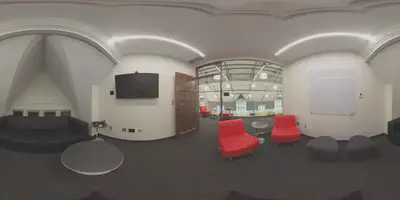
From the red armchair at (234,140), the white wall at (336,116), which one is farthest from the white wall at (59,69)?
the white wall at (336,116)

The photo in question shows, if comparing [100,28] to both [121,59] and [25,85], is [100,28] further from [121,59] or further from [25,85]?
[25,85]

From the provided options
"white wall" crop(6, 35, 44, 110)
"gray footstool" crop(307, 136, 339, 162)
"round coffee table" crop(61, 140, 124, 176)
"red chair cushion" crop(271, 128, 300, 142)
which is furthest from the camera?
"red chair cushion" crop(271, 128, 300, 142)

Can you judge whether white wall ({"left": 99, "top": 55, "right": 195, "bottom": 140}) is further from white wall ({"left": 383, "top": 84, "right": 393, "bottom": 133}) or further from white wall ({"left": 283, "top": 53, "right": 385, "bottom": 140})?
white wall ({"left": 383, "top": 84, "right": 393, "bottom": 133})

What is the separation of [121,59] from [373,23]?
1.90 m

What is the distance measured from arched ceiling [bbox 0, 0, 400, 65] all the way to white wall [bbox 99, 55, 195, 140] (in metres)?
0.08

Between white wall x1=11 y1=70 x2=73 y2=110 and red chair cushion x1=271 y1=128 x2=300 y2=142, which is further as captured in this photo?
red chair cushion x1=271 y1=128 x2=300 y2=142

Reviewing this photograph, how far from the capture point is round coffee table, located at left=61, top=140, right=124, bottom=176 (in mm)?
775

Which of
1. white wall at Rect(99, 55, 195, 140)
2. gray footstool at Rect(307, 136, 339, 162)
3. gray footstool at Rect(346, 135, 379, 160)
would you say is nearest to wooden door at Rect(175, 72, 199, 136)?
white wall at Rect(99, 55, 195, 140)

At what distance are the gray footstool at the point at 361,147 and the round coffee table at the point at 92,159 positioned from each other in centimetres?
180

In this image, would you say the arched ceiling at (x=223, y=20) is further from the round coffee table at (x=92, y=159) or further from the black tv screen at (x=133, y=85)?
the round coffee table at (x=92, y=159)

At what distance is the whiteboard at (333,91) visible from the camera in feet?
3.76

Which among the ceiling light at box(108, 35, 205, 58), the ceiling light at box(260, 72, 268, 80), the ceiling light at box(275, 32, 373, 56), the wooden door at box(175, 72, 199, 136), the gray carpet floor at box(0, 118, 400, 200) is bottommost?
the gray carpet floor at box(0, 118, 400, 200)

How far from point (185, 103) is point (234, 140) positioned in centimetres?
100

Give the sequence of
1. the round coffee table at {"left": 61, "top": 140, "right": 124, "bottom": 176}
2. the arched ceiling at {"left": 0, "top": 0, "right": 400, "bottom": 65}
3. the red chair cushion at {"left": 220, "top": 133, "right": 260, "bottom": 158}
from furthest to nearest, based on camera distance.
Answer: the red chair cushion at {"left": 220, "top": 133, "right": 260, "bottom": 158}
the arched ceiling at {"left": 0, "top": 0, "right": 400, "bottom": 65}
the round coffee table at {"left": 61, "top": 140, "right": 124, "bottom": 176}
